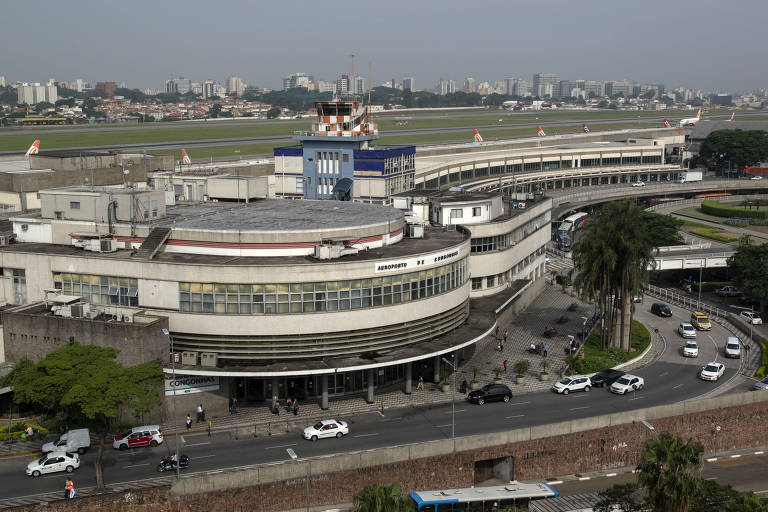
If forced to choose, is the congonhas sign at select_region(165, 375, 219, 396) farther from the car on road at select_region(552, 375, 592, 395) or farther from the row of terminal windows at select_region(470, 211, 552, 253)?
the row of terminal windows at select_region(470, 211, 552, 253)

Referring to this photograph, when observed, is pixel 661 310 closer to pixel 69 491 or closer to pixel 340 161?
pixel 340 161

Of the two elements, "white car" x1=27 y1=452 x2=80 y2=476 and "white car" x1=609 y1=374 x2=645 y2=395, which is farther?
"white car" x1=609 y1=374 x2=645 y2=395

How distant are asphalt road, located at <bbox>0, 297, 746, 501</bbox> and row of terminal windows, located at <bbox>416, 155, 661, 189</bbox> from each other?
2773 inches

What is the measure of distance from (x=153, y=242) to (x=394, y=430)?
836 inches

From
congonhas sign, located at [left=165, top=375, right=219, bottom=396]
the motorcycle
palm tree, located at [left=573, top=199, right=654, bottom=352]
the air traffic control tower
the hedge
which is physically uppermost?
the air traffic control tower

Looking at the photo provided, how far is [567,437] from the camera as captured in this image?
4938 centimetres

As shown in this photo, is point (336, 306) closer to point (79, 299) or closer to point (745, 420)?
point (79, 299)

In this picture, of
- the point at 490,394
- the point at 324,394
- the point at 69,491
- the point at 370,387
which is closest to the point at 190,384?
the point at 324,394

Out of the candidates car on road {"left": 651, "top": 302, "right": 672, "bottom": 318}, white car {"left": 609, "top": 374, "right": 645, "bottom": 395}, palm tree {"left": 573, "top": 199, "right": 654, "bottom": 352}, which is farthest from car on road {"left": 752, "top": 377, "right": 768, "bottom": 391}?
car on road {"left": 651, "top": 302, "right": 672, "bottom": 318}

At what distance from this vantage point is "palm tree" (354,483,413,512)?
3253cm

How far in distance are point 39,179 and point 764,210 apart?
109860 millimetres

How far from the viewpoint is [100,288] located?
183ft

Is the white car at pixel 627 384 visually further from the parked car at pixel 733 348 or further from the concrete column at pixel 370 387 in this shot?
the concrete column at pixel 370 387

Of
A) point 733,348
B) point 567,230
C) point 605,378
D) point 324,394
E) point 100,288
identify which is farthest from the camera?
point 567,230
